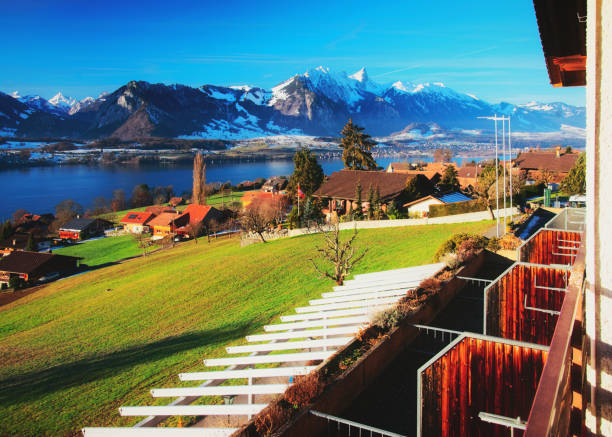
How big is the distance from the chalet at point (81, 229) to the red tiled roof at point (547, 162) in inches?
2416

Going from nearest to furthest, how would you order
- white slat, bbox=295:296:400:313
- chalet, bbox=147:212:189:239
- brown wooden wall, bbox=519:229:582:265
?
brown wooden wall, bbox=519:229:582:265 < white slat, bbox=295:296:400:313 < chalet, bbox=147:212:189:239

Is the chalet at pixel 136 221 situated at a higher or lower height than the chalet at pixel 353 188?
lower

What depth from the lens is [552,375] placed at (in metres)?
1.77

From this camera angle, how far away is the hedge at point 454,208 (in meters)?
27.8

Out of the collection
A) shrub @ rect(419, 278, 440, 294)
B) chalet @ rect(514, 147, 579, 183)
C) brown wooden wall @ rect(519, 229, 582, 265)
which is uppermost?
chalet @ rect(514, 147, 579, 183)

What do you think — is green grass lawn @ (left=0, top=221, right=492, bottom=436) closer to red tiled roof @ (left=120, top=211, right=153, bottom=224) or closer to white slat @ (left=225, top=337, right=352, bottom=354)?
white slat @ (left=225, top=337, right=352, bottom=354)

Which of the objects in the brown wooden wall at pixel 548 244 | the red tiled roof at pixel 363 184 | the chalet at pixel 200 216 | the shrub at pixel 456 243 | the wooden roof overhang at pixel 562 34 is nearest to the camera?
the wooden roof overhang at pixel 562 34

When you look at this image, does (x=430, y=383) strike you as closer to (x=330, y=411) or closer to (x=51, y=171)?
(x=330, y=411)

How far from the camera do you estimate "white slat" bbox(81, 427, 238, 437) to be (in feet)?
17.2

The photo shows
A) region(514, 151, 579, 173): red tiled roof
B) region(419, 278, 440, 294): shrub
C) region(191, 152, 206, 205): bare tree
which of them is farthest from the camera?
region(191, 152, 206, 205): bare tree

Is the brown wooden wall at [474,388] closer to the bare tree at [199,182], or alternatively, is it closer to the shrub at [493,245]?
the shrub at [493,245]

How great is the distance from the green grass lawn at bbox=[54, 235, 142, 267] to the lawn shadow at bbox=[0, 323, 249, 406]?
3207 cm

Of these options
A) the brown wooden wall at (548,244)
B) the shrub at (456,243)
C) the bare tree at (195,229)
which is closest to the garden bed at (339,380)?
the brown wooden wall at (548,244)

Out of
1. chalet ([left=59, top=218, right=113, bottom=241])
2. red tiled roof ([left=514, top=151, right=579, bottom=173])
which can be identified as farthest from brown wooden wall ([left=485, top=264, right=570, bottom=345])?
chalet ([left=59, top=218, right=113, bottom=241])
